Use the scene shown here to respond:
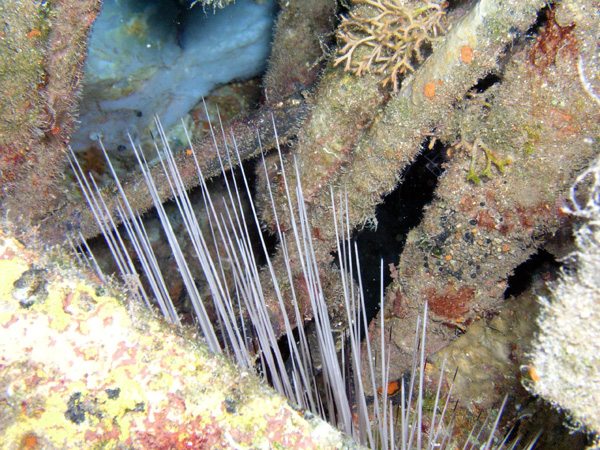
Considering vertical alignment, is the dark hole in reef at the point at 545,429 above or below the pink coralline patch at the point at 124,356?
below

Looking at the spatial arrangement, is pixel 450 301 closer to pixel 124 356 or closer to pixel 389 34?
pixel 389 34

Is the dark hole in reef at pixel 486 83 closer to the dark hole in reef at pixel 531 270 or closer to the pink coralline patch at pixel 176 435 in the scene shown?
the dark hole in reef at pixel 531 270

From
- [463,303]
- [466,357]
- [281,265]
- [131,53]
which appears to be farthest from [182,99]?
[466,357]

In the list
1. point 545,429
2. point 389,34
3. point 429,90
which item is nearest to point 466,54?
point 429,90

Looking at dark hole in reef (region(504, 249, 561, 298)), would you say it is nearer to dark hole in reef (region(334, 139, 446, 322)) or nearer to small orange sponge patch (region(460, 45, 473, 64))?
dark hole in reef (region(334, 139, 446, 322))

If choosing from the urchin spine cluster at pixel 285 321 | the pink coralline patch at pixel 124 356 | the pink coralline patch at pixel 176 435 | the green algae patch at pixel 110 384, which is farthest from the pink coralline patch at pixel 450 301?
the pink coralline patch at pixel 124 356

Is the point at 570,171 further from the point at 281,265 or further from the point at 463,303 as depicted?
the point at 281,265
